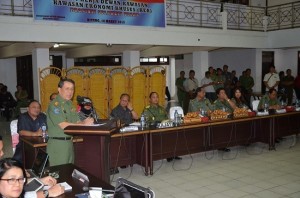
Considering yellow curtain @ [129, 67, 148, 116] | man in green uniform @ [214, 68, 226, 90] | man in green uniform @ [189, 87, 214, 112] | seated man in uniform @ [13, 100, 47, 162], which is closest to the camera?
seated man in uniform @ [13, 100, 47, 162]

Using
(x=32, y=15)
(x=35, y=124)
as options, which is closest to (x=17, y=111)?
(x=32, y=15)

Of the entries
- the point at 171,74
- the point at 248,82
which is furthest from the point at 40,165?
the point at 171,74

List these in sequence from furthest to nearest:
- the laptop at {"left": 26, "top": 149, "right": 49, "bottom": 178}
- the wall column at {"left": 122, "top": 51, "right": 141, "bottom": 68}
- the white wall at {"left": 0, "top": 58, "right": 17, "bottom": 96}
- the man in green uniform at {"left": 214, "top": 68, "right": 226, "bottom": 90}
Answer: the white wall at {"left": 0, "top": 58, "right": 17, "bottom": 96}
the wall column at {"left": 122, "top": 51, "right": 141, "bottom": 68}
the man in green uniform at {"left": 214, "top": 68, "right": 226, "bottom": 90}
the laptop at {"left": 26, "top": 149, "right": 49, "bottom": 178}

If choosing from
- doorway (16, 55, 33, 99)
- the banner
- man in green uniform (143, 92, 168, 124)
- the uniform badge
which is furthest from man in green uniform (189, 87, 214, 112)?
doorway (16, 55, 33, 99)

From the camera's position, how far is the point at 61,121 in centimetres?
335

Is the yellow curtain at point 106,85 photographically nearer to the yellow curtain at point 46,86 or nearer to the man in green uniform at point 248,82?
the yellow curtain at point 46,86

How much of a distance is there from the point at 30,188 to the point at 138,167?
11.6 feet

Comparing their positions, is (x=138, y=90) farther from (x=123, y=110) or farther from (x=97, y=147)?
(x=97, y=147)

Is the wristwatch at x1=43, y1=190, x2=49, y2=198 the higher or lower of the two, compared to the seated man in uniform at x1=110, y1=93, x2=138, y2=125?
lower

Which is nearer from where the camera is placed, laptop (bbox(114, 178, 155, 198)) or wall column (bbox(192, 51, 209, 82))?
laptop (bbox(114, 178, 155, 198))

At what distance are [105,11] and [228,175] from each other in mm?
4903

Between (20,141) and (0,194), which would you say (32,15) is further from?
(0,194)

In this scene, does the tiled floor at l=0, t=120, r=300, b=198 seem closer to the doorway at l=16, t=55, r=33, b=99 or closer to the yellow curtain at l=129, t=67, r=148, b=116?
the yellow curtain at l=129, t=67, r=148, b=116

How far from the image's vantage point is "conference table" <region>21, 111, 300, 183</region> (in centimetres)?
529
